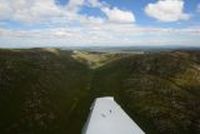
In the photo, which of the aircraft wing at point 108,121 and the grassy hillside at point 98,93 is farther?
the grassy hillside at point 98,93

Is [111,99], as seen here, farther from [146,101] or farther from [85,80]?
[85,80]

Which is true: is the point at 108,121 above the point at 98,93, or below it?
above

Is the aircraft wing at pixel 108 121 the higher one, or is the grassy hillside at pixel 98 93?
the aircraft wing at pixel 108 121

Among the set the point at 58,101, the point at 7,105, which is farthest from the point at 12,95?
the point at 58,101

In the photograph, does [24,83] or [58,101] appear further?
[24,83]

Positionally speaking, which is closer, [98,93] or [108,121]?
[108,121]

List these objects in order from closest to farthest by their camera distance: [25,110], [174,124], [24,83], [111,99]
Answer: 1. [111,99]
2. [174,124]
3. [25,110]
4. [24,83]
